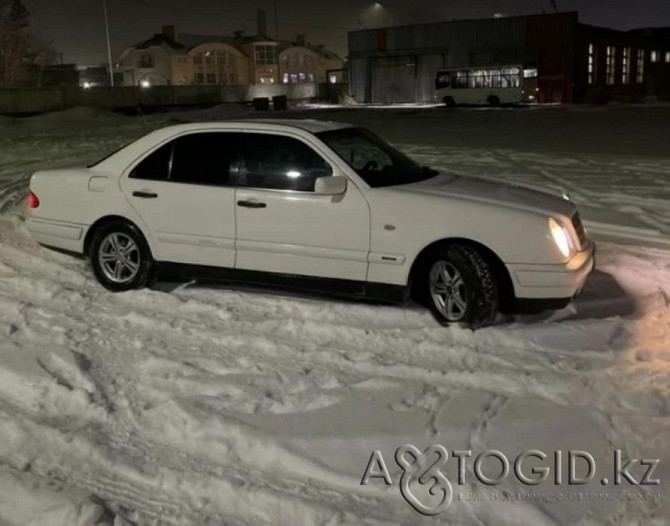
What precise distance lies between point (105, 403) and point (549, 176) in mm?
9741

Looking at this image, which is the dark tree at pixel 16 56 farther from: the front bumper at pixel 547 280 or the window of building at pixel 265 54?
the front bumper at pixel 547 280

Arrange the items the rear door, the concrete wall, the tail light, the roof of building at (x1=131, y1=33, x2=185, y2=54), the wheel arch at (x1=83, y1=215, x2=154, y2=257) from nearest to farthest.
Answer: the rear door < the wheel arch at (x1=83, y1=215, x2=154, y2=257) < the tail light < the concrete wall < the roof of building at (x1=131, y1=33, x2=185, y2=54)

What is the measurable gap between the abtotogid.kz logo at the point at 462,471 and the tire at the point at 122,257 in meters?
3.27

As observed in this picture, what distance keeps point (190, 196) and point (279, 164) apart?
81cm

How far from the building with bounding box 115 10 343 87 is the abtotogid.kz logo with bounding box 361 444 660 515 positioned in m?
72.8

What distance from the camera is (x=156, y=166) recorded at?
20.6 ft

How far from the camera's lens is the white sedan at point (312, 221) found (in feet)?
17.3

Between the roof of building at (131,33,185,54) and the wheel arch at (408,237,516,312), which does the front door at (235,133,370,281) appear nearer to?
the wheel arch at (408,237,516,312)

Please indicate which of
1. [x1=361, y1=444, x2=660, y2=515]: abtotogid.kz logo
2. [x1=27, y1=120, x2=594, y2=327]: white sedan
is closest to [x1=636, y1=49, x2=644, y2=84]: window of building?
[x1=27, y1=120, x2=594, y2=327]: white sedan

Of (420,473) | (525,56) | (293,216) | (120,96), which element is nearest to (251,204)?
(293,216)

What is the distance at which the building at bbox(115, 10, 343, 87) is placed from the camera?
78.7 meters

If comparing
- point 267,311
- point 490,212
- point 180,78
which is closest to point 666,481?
point 490,212

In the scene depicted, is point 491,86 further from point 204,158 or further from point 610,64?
point 204,158

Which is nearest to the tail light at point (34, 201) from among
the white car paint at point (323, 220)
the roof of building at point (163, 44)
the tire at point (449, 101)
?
the white car paint at point (323, 220)
